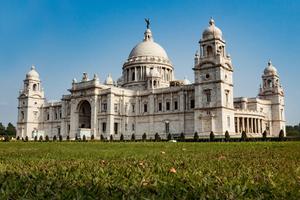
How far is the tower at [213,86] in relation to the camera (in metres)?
50.7

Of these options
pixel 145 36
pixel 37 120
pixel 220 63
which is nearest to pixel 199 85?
pixel 220 63

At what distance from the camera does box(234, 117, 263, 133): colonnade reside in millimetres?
55031

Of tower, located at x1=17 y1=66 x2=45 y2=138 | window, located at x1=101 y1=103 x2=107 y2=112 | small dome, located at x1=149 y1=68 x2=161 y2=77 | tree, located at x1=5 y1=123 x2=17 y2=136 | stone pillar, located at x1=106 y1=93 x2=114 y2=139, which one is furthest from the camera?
tree, located at x1=5 y1=123 x2=17 y2=136

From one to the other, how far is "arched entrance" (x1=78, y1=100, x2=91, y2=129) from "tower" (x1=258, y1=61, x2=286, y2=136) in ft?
118

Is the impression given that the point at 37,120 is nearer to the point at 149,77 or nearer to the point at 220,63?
the point at 149,77

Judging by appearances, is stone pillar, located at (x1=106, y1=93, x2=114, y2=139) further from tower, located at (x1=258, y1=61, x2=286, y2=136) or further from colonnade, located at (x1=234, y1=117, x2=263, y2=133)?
tower, located at (x1=258, y1=61, x2=286, y2=136)

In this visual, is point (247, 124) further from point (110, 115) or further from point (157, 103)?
point (110, 115)

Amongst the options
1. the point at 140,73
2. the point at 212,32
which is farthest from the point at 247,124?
the point at 140,73

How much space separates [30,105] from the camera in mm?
79000

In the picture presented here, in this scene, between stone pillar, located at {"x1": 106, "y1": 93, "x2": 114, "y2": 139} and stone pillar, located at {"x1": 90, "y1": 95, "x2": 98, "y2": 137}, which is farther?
stone pillar, located at {"x1": 90, "y1": 95, "x2": 98, "y2": 137}

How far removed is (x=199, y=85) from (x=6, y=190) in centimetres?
5115

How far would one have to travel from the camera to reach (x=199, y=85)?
176 ft

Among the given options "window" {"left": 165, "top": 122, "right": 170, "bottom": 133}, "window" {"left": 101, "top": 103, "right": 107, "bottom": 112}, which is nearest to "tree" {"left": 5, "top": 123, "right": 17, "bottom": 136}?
"window" {"left": 101, "top": 103, "right": 107, "bottom": 112}

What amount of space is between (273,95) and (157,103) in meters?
24.5
